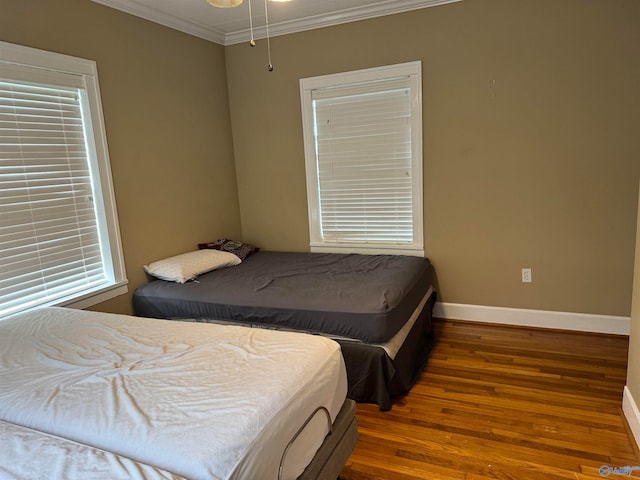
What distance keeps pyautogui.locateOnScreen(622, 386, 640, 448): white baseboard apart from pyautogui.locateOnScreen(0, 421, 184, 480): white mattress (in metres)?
2.10

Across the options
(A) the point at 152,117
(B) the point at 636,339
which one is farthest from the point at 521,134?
(A) the point at 152,117

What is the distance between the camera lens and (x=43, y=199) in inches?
103

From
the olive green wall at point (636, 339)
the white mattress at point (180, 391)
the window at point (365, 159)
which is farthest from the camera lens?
the window at point (365, 159)

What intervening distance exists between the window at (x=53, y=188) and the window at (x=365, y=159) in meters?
1.75

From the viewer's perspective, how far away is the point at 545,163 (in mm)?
3176

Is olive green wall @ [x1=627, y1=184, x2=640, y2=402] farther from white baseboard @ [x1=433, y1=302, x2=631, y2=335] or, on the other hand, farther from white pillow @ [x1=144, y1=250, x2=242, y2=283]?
white pillow @ [x1=144, y1=250, x2=242, y2=283]

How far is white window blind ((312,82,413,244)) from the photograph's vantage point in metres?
3.59

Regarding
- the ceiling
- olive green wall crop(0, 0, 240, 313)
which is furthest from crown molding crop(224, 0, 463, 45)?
olive green wall crop(0, 0, 240, 313)

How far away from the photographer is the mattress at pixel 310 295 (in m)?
2.48

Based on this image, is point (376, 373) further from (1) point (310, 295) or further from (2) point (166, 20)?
(2) point (166, 20)

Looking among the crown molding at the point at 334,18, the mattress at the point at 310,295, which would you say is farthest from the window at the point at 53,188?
the crown molding at the point at 334,18

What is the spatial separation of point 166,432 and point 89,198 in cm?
218

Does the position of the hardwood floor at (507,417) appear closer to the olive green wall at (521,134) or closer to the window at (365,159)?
the olive green wall at (521,134)

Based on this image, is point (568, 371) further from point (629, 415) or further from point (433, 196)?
point (433, 196)
